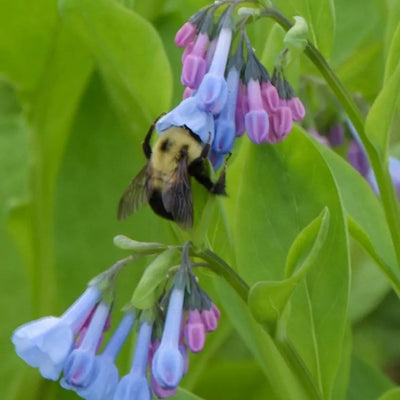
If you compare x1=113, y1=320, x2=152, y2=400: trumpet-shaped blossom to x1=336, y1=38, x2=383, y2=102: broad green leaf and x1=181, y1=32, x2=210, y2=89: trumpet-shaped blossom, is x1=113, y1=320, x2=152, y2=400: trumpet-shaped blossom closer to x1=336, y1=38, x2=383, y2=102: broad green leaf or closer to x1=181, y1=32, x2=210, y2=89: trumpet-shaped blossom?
x1=181, y1=32, x2=210, y2=89: trumpet-shaped blossom

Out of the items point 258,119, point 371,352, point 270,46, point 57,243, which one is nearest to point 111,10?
point 270,46

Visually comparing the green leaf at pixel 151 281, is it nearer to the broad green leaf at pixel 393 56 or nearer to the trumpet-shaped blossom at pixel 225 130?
the trumpet-shaped blossom at pixel 225 130

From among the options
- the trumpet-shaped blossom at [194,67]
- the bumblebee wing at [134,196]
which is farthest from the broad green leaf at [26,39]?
the trumpet-shaped blossom at [194,67]

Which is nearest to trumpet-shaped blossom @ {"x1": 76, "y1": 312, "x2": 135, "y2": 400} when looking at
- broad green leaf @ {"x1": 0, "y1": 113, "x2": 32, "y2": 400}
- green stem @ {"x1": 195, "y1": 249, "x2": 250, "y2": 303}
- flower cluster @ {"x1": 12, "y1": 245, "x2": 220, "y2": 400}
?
flower cluster @ {"x1": 12, "y1": 245, "x2": 220, "y2": 400}

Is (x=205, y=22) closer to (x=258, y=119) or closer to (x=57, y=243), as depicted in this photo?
(x=258, y=119)

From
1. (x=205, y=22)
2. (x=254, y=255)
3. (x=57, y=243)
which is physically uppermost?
(x=205, y=22)

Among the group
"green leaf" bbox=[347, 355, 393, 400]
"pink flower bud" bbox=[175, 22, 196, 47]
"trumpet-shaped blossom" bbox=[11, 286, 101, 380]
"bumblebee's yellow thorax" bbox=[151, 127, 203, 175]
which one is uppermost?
"pink flower bud" bbox=[175, 22, 196, 47]

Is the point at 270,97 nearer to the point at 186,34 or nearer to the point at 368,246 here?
the point at 186,34
